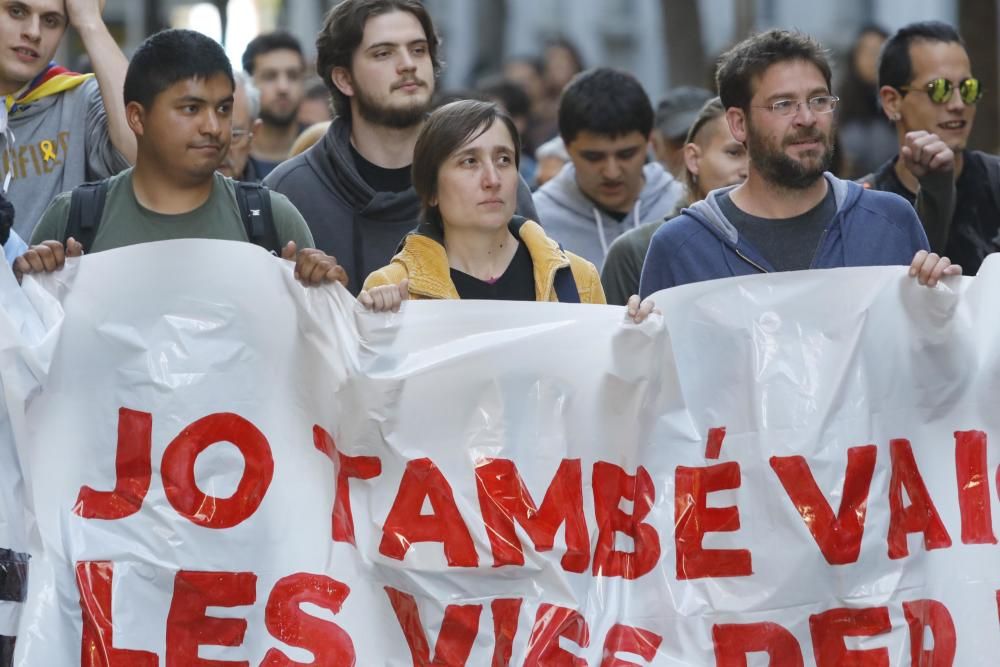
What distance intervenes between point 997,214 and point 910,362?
4.95 feet

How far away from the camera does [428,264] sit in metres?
5.19

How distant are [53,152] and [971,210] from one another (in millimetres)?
2854

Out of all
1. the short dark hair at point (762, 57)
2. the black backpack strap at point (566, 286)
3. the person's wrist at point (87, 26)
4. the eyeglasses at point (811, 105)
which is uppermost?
the person's wrist at point (87, 26)

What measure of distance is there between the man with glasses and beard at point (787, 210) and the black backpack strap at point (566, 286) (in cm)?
18

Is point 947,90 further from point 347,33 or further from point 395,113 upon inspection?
point 347,33

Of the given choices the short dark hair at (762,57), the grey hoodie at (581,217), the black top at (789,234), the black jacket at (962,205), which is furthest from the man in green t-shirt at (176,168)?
the grey hoodie at (581,217)

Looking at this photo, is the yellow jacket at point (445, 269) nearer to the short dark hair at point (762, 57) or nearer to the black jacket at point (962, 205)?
the short dark hair at point (762, 57)

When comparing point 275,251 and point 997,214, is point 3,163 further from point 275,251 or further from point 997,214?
point 997,214

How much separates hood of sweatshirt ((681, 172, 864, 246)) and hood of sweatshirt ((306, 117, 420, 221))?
114 cm

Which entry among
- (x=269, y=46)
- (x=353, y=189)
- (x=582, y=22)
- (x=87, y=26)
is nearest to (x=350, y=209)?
(x=353, y=189)

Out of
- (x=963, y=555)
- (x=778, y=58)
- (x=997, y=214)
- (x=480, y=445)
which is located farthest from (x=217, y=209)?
(x=997, y=214)

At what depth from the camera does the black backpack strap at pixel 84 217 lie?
16.4 feet

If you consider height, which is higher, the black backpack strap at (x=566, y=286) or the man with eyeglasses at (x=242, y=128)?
the man with eyeglasses at (x=242, y=128)

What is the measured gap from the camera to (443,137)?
5301mm
